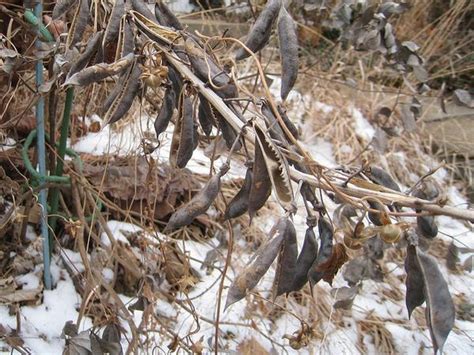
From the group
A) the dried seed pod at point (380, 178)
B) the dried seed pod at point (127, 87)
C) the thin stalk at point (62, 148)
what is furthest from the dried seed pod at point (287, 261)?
the thin stalk at point (62, 148)

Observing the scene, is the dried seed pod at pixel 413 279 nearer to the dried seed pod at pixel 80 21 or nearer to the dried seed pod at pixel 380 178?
the dried seed pod at pixel 380 178

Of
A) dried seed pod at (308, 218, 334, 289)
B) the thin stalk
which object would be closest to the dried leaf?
dried seed pod at (308, 218, 334, 289)

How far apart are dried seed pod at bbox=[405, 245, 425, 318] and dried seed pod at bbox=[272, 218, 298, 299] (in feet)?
0.43

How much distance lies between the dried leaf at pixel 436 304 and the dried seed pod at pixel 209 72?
346 mm

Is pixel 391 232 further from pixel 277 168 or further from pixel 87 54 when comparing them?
pixel 87 54

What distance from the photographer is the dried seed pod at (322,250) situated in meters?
0.75

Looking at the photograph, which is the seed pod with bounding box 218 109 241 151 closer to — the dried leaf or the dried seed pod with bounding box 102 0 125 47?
the dried seed pod with bounding box 102 0 125 47

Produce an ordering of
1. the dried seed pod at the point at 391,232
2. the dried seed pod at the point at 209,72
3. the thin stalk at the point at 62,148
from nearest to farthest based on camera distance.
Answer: the dried seed pod at the point at 391,232 → the dried seed pod at the point at 209,72 → the thin stalk at the point at 62,148

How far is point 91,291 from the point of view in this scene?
52.6 inches

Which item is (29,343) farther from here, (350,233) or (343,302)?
(350,233)

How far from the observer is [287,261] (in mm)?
744

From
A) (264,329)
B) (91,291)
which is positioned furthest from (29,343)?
(264,329)

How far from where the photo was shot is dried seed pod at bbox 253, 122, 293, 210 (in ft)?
2.34

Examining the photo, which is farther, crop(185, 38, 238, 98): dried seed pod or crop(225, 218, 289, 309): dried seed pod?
crop(185, 38, 238, 98): dried seed pod
